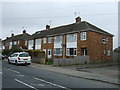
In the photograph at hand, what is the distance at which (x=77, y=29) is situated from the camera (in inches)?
1257

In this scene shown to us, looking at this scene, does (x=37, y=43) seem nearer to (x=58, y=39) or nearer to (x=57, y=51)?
(x=57, y=51)

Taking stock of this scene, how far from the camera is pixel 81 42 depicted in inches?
1210

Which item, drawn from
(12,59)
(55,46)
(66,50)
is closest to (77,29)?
(66,50)

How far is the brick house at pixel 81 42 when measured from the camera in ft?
97.9

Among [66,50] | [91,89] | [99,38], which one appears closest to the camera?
[91,89]

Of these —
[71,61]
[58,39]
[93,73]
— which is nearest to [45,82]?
[93,73]

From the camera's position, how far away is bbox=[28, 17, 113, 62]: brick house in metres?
29.9

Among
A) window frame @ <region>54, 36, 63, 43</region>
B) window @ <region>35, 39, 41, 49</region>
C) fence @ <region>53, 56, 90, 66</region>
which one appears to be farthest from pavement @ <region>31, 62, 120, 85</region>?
window @ <region>35, 39, 41, 49</region>

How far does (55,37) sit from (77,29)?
6.74 meters

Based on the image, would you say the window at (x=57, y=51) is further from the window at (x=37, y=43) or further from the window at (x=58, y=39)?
the window at (x=37, y=43)

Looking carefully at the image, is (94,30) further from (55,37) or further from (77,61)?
(55,37)

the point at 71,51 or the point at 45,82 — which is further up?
the point at 71,51

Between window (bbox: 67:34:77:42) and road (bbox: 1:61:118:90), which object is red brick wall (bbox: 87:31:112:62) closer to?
window (bbox: 67:34:77:42)

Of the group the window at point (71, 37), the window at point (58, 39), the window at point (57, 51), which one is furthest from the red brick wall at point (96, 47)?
the window at point (57, 51)
